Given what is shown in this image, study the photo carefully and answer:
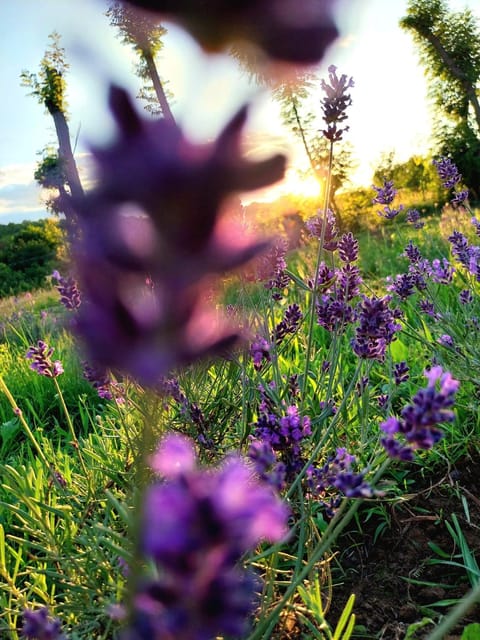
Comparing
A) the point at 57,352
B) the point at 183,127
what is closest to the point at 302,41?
the point at 183,127

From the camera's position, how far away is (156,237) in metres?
0.41

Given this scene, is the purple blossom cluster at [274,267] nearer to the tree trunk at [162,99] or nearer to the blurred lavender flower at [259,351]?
the blurred lavender flower at [259,351]

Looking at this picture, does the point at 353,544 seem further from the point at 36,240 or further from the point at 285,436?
the point at 36,240

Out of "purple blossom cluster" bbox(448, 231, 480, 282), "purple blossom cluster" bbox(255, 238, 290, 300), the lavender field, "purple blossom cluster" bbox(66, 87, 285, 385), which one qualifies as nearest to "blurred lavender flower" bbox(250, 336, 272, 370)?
the lavender field

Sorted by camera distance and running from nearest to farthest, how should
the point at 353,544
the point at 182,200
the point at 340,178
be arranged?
the point at 182,200 → the point at 353,544 → the point at 340,178

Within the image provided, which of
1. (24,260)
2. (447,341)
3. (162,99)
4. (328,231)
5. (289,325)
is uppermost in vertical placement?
(24,260)

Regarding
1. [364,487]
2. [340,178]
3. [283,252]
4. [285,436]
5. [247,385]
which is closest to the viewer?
[364,487]

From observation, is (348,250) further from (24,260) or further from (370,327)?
(24,260)

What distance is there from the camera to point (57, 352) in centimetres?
440

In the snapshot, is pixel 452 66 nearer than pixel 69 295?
No

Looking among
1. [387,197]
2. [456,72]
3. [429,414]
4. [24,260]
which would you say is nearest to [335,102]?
[429,414]

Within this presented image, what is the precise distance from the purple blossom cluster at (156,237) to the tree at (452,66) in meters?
28.7

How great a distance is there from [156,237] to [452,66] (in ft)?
101

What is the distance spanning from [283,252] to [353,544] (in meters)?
0.97
